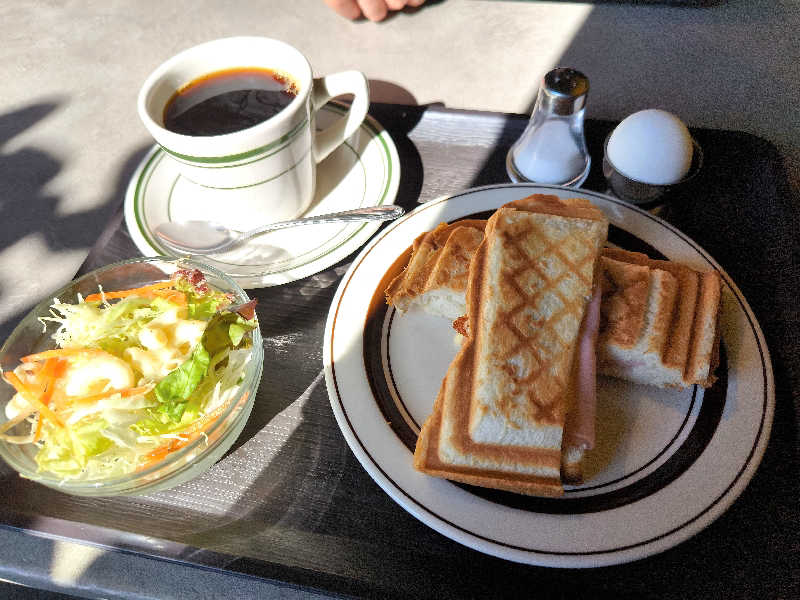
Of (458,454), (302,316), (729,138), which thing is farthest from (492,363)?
(729,138)

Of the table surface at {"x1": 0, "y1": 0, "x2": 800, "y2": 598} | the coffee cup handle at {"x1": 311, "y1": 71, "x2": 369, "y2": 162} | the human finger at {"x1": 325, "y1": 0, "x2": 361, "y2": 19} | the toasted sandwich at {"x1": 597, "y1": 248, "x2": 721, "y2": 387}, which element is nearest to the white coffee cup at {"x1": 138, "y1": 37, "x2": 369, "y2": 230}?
the coffee cup handle at {"x1": 311, "y1": 71, "x2": 369, "y2": 162}

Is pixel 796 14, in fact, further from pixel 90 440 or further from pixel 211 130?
pixel 90 440

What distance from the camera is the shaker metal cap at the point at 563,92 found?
1435 millimetres

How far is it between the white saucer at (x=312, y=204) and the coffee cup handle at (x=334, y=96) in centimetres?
11

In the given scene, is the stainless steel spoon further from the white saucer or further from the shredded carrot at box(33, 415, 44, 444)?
the shredded carrot at box(33, 415, 44, 444)

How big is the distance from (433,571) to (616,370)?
55 cm

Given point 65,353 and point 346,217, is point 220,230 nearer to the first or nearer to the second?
point 346,217

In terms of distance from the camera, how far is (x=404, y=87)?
6.96 feet

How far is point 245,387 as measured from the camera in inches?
43.8

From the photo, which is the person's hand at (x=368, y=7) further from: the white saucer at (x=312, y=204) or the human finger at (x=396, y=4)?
the white saucer at (x=312, y=204)

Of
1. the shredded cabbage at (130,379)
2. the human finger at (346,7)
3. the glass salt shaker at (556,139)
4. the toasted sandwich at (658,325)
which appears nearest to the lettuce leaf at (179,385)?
the shredded cabbage at (130,379)

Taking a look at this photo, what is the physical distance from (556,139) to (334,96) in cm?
60

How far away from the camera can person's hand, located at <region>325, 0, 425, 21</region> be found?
2318 mm

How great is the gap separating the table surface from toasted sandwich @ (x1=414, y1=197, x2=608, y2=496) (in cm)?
24
